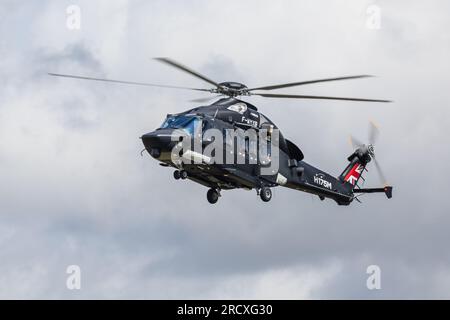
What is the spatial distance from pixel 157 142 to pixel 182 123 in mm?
2428

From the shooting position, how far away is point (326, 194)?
64.6 m

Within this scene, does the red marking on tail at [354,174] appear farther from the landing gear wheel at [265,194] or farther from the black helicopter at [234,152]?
the landing gear wheel at [265,194]

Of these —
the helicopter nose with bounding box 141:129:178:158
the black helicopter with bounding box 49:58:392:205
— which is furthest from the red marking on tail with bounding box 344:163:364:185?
the helicopter nose with bounding box 141:129:178:158

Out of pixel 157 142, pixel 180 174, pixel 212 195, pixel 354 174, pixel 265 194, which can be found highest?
pixel 354 174

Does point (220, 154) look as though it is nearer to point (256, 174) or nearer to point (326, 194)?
point (256, 174)

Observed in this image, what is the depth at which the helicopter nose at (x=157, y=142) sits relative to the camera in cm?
5303

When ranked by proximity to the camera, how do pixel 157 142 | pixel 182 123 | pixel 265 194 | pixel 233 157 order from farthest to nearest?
pixel 265 194
pixel 233 157
pixel 182 123
pixel 157 142

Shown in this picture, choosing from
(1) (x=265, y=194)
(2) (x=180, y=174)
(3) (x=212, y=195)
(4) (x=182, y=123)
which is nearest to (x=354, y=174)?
(1) (x=265, y=194)

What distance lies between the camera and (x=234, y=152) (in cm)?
5666

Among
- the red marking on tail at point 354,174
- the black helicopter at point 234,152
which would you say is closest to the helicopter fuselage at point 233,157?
the black helicopter at point 234,152

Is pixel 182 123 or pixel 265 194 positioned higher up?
pixel 182 123

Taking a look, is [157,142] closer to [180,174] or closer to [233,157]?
[180,174]

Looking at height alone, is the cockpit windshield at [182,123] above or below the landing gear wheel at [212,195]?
above

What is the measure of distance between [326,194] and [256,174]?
25.7ft
